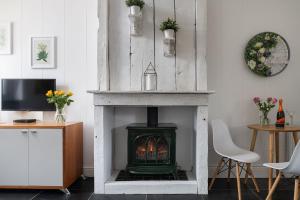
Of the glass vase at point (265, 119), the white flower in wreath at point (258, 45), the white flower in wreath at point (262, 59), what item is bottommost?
the glass vase at point (265, 119)

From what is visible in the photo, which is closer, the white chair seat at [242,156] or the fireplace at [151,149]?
the white chair seat at [242,156]

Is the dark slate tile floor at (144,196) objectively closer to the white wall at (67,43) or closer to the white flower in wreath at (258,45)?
the white wall at (67,43)

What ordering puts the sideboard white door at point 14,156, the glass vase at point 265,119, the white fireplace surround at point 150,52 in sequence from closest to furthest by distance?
the sideboard white door at point 14,156 < the white fireplace surround at point 150,52 < the glass vase at point 265,119

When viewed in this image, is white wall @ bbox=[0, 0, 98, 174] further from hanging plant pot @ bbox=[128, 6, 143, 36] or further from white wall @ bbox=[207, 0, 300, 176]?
white wall @ bbox=[207, 0, 300, 176]

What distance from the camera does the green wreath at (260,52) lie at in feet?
11.8

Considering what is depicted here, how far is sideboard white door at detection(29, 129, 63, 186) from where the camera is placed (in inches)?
120

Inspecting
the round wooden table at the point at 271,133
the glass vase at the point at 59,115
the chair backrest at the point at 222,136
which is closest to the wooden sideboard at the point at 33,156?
the glass vase at the point at 59,115

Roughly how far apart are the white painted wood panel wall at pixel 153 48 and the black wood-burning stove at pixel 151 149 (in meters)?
0.51

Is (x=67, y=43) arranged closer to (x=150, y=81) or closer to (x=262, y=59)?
(x=150, y=81)

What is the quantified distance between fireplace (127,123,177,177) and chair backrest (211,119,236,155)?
0.51 m

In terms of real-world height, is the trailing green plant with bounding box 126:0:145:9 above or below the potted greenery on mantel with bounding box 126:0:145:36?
above

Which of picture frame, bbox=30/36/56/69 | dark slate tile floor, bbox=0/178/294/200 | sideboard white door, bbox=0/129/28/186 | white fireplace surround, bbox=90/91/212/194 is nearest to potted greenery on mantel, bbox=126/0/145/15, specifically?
white fireplace surround, bbox=90/91/212/194

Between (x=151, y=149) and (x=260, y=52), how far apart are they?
6.06ft

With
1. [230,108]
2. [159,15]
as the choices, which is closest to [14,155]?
[159,15]
